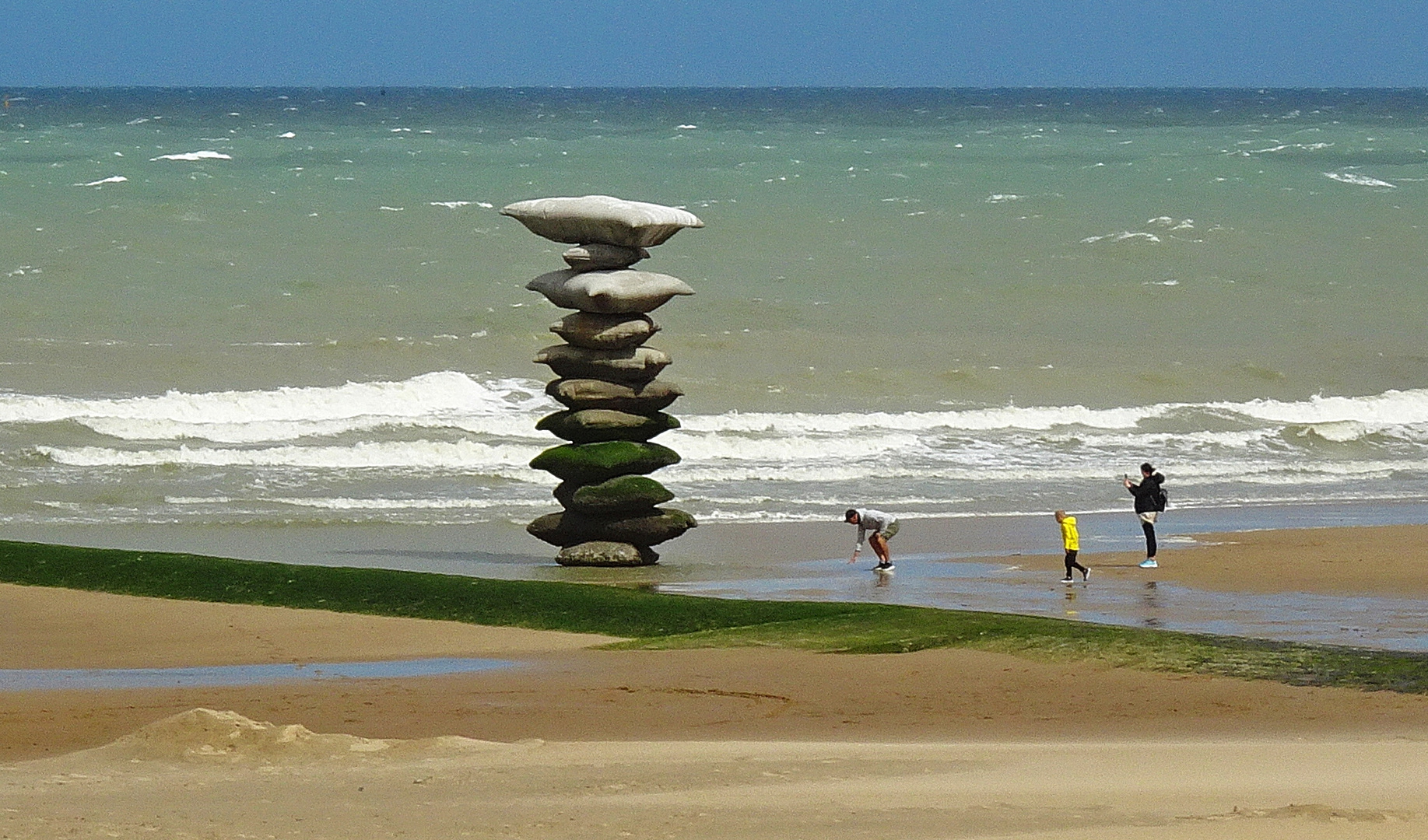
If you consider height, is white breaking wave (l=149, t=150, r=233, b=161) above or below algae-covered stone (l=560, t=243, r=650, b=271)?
Answer: above

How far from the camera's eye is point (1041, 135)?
104 m

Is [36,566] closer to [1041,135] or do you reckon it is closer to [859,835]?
[859,835]

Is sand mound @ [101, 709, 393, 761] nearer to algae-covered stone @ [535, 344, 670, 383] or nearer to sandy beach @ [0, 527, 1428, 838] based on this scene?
sandy beach @ [0, 527, 1428, 838]

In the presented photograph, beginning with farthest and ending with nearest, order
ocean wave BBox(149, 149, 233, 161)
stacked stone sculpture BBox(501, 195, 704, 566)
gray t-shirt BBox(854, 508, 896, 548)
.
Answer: ocean wave BBox(149, 149, 233, 161) → stacked stone sculpture BBox(501, 195, 704, 566) → gray t-shirt BBox(854, 508, 896, 548)

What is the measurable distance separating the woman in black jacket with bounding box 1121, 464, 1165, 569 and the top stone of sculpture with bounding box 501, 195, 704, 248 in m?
5.12

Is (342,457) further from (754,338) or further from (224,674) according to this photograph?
(224,674)

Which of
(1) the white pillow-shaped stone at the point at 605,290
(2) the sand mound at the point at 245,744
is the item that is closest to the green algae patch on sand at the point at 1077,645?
(2) the sand mound at the point at 245,744

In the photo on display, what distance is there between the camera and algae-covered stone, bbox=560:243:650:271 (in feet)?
62.2

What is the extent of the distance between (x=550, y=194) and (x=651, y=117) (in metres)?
72.8

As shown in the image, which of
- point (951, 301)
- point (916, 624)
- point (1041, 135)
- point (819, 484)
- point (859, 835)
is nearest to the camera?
point (859, 835)

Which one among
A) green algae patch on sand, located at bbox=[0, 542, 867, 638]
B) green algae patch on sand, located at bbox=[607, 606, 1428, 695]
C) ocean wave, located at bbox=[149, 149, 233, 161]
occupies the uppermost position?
ocean wave, located at bbox=[149, 149, 233, 161]

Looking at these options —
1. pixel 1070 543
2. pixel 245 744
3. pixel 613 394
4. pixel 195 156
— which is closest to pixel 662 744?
pixel 245 744

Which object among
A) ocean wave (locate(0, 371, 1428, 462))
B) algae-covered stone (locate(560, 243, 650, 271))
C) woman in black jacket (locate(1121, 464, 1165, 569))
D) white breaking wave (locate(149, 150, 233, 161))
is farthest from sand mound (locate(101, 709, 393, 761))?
white breaking wave (locate(149, 150, 233, 161))

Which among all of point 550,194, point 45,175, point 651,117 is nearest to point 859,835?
point 550,194
